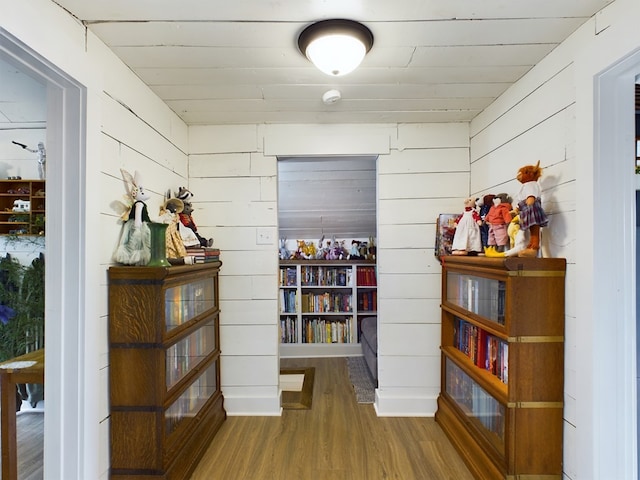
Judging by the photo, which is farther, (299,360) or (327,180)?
(299,360)

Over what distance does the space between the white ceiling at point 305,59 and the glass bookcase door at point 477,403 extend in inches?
62.9

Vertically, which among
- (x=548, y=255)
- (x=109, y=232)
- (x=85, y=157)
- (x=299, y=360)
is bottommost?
(x=299, y=360)

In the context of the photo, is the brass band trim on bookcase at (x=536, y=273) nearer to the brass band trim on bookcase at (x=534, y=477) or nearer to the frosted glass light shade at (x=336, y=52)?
the brass band trim on bookcase at (x=534, y=477)

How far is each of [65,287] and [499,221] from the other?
1.99m

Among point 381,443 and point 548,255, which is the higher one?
point 548,255

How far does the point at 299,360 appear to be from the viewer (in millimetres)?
3576

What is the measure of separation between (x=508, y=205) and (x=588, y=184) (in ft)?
1.49

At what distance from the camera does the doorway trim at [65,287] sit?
4.17ft

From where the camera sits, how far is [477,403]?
5.93 ft

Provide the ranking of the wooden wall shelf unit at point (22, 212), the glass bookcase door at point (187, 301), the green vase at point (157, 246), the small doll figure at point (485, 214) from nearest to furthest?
the green vase at point (157, 246)
the glass bookcase door at point (187, 301)
the small doll figure at point (485, 214)
the wooden wall shelf unit at point (22, 212)

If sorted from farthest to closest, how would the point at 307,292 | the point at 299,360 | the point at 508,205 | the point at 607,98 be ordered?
the point at 307,292 → the point at 299,360 → the point at 508,205 → the point at 607,98

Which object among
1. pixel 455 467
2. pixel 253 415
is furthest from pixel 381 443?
pixel 253 415

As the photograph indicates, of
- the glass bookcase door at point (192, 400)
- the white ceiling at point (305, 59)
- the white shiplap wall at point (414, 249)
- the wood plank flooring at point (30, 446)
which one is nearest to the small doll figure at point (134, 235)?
Result: the white ceiling at point (305, 59)

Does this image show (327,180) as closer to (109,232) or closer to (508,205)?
(508,205)
